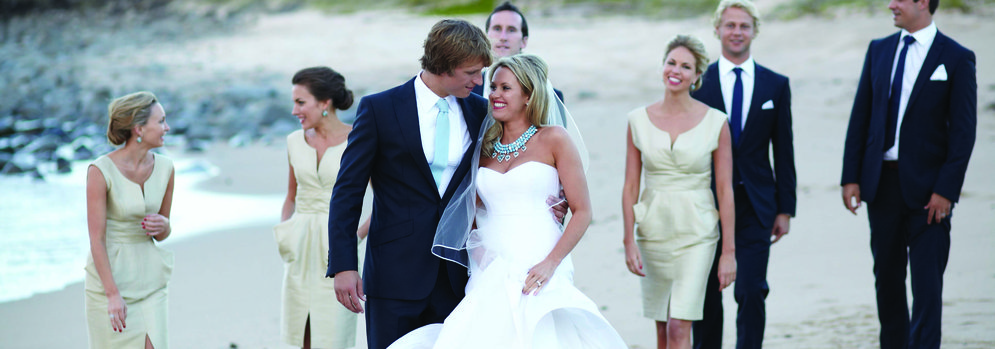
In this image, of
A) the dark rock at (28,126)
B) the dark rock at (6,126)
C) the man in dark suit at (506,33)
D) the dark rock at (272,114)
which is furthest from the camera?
the dark rock at (6,126)

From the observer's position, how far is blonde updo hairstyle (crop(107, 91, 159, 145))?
4863 millimetres

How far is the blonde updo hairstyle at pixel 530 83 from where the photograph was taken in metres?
4.07

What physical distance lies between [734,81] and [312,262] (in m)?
2.56

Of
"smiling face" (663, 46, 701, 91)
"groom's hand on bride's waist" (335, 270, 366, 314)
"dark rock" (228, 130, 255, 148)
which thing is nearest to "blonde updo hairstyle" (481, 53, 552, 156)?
"groom's hand on bride's waist" (335, 270, 366, 314)

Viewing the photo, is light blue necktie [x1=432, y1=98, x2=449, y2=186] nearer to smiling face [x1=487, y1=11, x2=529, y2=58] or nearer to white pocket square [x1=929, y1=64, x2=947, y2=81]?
smiling face [x1=487, y1=11, x2=529, y2=58]

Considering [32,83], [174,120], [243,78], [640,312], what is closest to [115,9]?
[32,83]

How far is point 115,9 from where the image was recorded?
62656mm

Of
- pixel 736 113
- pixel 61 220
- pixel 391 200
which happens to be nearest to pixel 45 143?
A: pixel 61 220

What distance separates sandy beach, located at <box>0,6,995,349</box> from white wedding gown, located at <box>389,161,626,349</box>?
8.14 ft

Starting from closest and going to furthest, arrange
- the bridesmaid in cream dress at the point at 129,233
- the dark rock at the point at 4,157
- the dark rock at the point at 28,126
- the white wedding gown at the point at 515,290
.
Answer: the white wedding gown at the point at 515,290 < the bridesmaid in cream dress at the point at 129,233 < the dark rock at the point at 4,157 < the dark rock at the point at 28,126

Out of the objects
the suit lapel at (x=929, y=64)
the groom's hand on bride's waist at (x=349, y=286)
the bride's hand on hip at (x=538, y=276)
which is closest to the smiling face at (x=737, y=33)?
the suit lapel at (x=929, y=64)

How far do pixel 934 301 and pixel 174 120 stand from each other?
16.4 meters

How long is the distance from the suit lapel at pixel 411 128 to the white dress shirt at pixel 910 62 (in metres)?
2.77

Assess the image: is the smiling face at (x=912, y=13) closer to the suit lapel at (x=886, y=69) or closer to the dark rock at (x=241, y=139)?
the suit lapel at (x=886, y=69)
